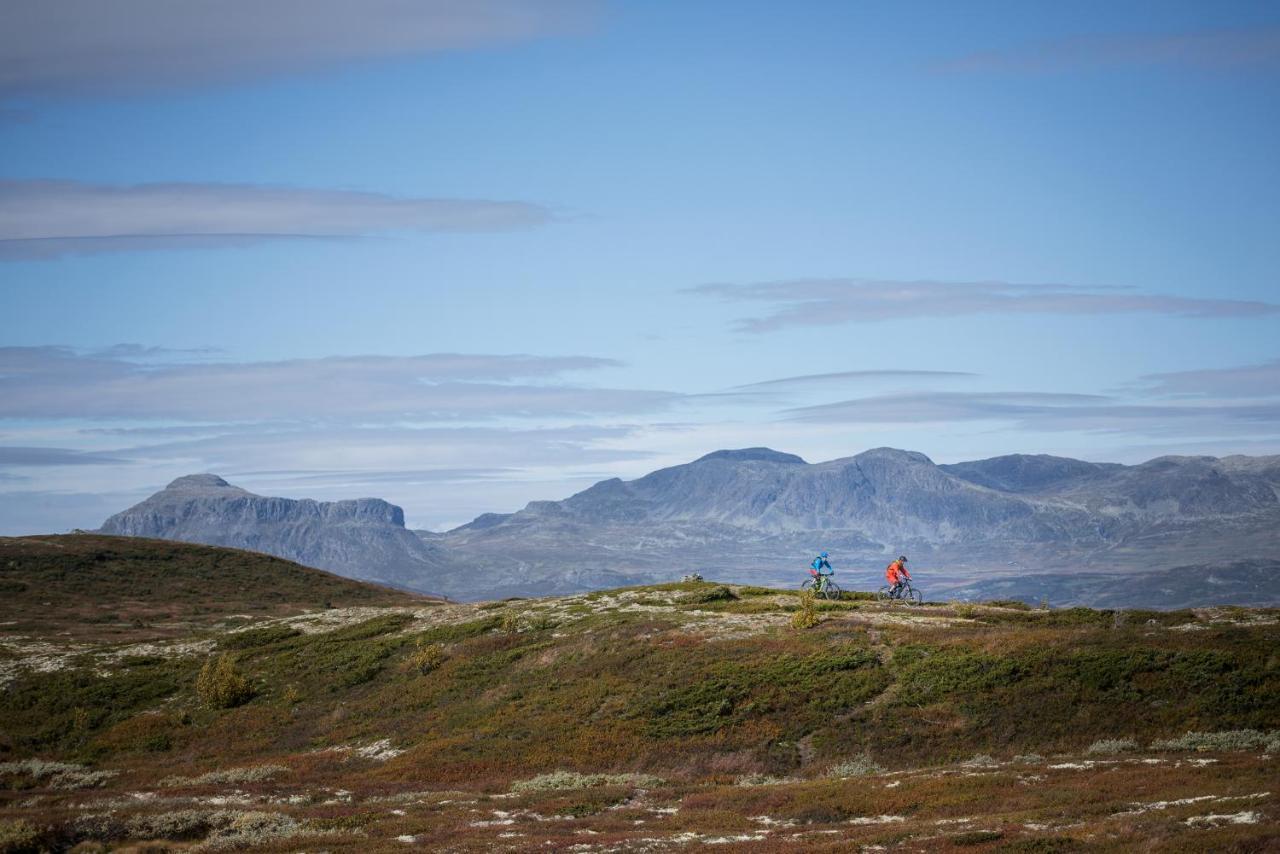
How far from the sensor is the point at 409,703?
5900 centimetres

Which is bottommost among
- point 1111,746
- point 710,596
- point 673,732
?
point 673,732

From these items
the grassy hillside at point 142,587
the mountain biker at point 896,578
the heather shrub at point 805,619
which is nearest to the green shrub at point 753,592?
the mountain biker at point 896,578

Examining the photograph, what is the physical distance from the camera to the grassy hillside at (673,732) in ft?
102

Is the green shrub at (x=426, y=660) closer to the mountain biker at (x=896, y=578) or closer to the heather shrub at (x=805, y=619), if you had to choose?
the heather shrub at (x=805, y=619)

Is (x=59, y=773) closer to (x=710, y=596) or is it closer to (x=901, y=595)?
(x=710, y=596)

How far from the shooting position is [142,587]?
379 feet

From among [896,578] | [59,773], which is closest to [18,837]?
[59,773]

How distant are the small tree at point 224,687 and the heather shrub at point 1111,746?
4734 centimetres

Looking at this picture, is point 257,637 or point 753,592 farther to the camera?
point 753,592

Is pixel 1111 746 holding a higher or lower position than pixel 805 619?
lower

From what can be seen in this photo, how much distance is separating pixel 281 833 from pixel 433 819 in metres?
4.77

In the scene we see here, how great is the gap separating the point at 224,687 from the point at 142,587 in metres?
60.7

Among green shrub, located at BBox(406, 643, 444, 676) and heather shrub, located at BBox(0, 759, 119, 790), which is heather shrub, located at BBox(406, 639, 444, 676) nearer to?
green shrub, located at BBox(406, 643, 444, 676)

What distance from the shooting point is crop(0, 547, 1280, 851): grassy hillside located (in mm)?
30938
